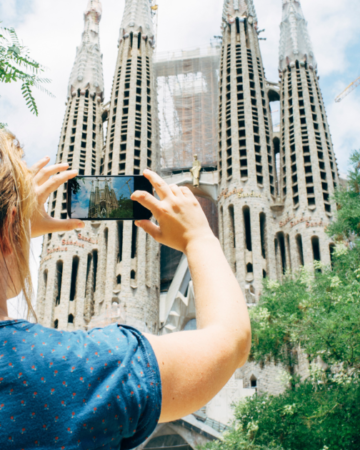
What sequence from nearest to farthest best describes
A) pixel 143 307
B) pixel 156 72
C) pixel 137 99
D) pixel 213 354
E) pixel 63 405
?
pixel 63 405, pixel 213 354, pixel 143 307, pixel 137 99, pixel 156 72

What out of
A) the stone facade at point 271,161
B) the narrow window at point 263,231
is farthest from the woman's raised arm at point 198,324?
the narrow window at point 263,231

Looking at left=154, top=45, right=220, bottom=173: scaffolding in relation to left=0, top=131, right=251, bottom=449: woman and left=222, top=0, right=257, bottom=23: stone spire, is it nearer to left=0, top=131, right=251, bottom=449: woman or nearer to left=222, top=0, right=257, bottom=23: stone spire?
left=222, top=0, right=257, bottom=23: stone spire

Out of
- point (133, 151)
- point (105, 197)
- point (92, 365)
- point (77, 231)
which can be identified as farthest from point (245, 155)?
point (92, 365)

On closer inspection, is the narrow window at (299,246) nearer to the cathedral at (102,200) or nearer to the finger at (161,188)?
the cathedral at (102,200)

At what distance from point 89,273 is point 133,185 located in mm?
32624

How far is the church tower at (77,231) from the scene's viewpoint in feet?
106

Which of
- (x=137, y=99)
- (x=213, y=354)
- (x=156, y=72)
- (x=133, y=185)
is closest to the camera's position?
(x=213, y=354)

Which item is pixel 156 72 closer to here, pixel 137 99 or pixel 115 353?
pixel 137 99

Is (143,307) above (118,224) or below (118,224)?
below

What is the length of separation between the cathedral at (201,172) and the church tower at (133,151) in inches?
3.4

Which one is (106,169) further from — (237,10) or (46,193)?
(46,193)

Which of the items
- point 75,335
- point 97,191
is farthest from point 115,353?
point 97,191

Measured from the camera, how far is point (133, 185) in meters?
1.99

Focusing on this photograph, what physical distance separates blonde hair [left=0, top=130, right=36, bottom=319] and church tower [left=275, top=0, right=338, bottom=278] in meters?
29.7
